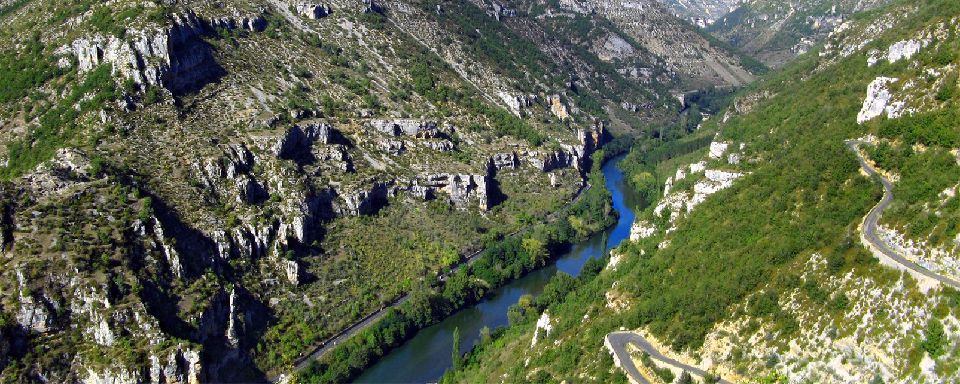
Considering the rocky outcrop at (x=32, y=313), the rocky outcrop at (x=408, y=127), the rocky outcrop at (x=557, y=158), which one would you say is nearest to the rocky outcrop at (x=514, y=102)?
the rocky outcrop at (x=557, y=158)

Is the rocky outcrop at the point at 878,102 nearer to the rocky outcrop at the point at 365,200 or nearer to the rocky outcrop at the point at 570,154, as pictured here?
the rocky outcrop at the point at 365,200

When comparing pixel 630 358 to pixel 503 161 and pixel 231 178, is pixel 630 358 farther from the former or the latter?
pixel 503 161

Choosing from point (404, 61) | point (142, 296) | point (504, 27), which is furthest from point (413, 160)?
point (504, 27)

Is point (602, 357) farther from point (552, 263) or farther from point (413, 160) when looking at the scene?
point (413, 160)

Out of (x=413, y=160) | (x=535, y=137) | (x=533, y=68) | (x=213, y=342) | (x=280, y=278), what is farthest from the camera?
(x=533, y=68)

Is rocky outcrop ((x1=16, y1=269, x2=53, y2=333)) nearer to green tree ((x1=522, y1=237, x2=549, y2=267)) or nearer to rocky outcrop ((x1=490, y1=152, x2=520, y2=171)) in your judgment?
green tree ((x1=522, y1=237, x2=549, y2=267))

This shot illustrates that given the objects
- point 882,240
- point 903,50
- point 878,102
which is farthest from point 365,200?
point 882,240

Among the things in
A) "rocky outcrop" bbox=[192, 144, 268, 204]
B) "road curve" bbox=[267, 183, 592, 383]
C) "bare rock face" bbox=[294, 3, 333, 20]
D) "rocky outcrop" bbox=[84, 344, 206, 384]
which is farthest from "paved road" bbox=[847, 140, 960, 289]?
"bare rock face" bbox=[294, 3, 333, 20]
